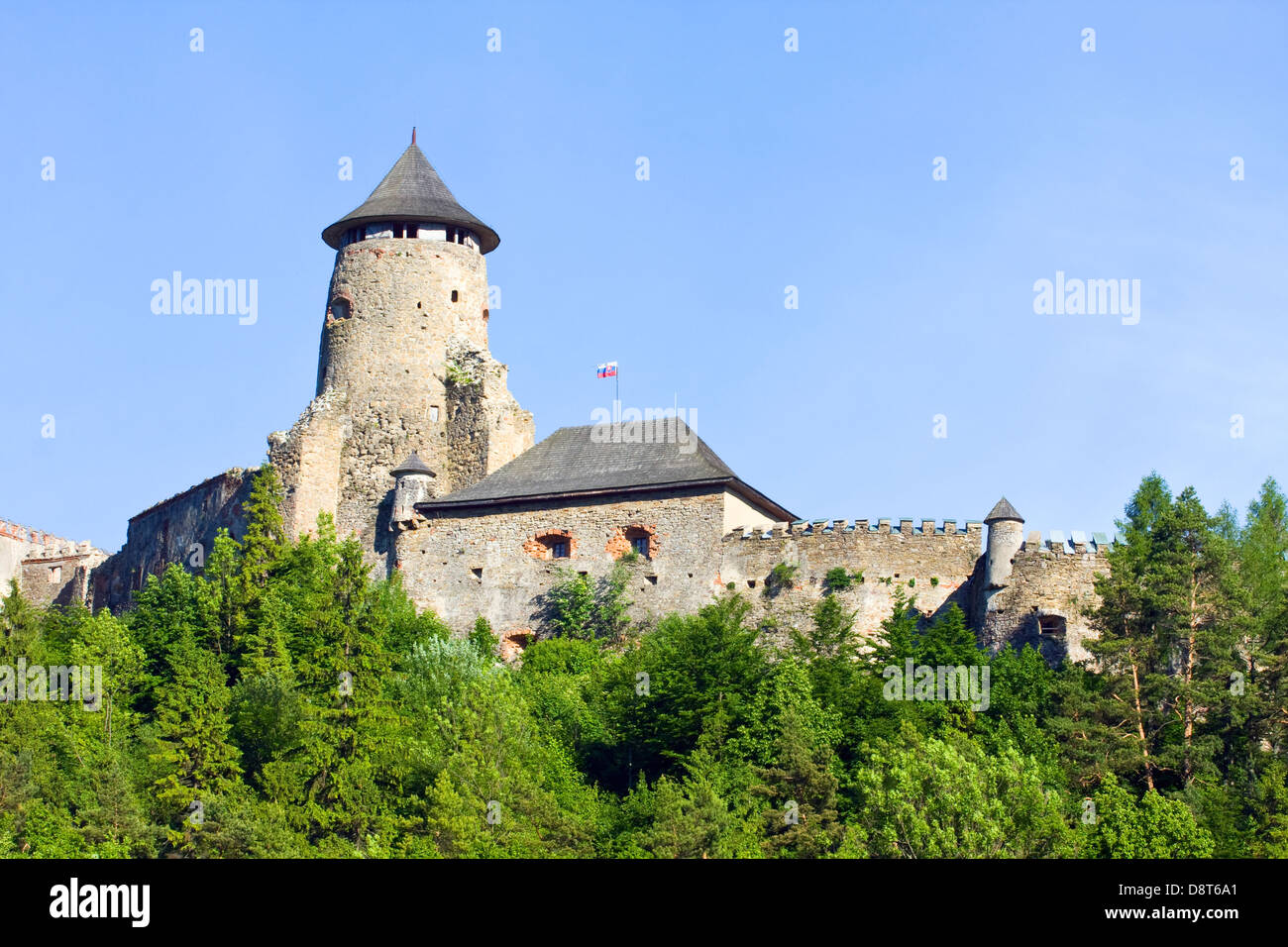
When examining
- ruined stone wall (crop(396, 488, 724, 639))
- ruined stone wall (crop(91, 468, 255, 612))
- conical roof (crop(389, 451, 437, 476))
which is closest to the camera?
ruined stone wall (crop(396, 488, 724, 639))

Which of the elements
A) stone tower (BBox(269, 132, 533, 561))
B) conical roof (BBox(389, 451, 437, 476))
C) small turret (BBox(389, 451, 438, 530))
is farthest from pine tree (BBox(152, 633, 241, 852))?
conical roof (BBox(389, 451, 437, 476))

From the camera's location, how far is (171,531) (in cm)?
6044

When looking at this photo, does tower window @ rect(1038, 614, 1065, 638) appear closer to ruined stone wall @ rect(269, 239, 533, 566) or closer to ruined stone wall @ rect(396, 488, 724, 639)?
ruined stone wall @ rect(396, 488, 724, 639)

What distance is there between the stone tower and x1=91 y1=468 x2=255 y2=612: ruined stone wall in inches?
94.8

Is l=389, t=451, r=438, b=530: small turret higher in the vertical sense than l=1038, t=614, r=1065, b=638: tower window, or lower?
higher

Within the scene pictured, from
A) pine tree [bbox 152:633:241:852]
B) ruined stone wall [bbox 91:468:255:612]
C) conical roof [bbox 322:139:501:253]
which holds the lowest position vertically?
pine tree [bbox 152:633:241:852]

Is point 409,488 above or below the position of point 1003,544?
above

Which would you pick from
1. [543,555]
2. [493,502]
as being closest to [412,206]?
[493,502]

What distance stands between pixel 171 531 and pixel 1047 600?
29.4 meters

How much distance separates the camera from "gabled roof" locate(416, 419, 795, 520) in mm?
50938

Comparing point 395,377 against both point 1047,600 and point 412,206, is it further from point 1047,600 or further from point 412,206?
point 1047,600

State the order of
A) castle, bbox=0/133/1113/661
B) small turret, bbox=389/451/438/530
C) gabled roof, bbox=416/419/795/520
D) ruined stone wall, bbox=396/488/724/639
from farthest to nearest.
Result: small turret, bbox=389/451/438/530, gabled roof, bbox=416/419/795/520, ruined stone wall, bbox=396/488/724/639, castle, bbox=0/133/1113/661
